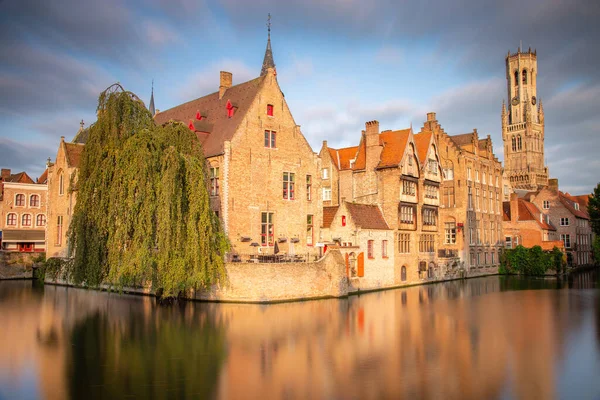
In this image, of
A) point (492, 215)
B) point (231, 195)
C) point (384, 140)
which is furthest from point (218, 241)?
point (492, 215)

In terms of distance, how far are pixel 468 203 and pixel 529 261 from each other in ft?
33.1

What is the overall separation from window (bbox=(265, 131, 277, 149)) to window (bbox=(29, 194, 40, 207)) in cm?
3377

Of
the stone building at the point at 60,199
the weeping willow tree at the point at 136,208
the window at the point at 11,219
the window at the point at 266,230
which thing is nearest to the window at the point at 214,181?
the window at the point at 266,230

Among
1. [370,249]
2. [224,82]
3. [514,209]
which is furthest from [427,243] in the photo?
[224,82]

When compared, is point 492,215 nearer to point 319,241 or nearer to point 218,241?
point 319,241

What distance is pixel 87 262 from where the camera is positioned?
2325 centimetres

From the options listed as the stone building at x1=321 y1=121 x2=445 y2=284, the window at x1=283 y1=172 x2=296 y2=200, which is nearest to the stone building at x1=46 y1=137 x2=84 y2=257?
the window at x1=283 y1=172 x2=296 y2=200

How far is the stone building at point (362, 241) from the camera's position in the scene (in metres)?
33.5

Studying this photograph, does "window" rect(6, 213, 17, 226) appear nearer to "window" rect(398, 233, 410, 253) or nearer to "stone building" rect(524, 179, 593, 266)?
"window" rect(398, 233, 410, 253)

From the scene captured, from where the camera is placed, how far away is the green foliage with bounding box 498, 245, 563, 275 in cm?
5066

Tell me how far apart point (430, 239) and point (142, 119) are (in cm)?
2649

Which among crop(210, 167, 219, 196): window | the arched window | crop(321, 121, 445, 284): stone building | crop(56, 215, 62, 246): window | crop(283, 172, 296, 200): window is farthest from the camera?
the arched window

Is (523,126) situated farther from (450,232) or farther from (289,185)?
(289,185)

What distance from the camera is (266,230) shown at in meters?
33.0
